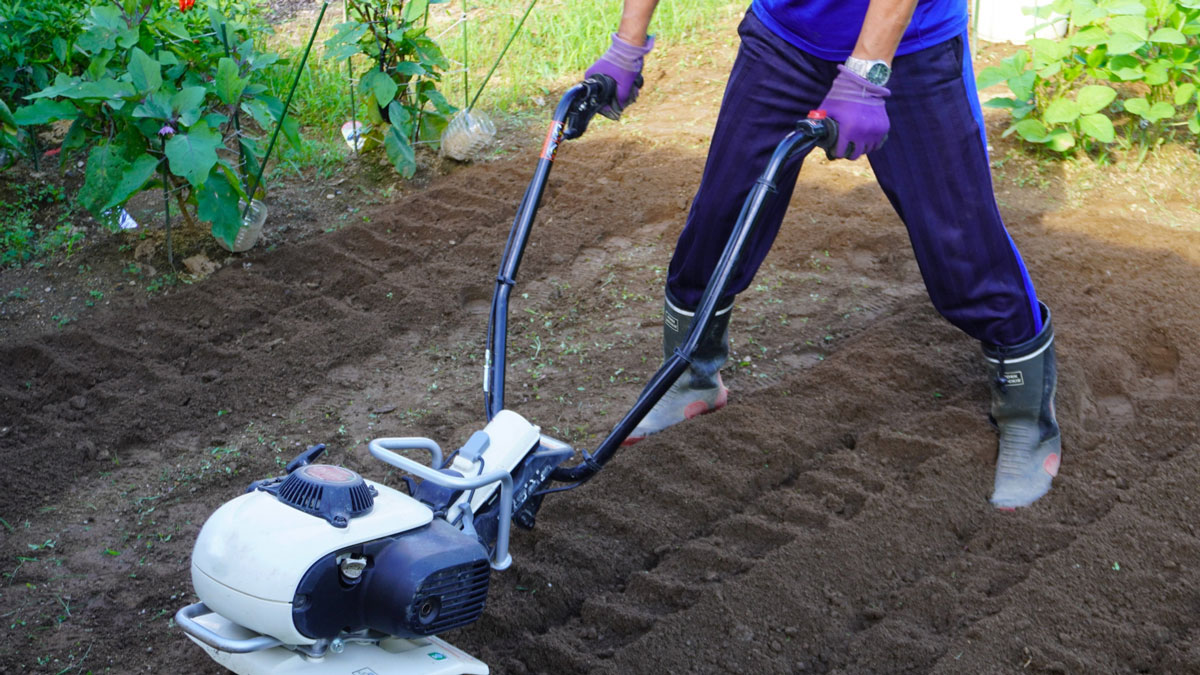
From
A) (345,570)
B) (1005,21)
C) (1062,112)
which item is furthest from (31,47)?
(1005,21)

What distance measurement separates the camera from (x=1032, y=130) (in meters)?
4.16

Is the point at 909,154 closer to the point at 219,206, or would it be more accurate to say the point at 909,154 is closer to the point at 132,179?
the point at 219,206

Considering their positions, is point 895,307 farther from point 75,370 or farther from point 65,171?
point 65,171

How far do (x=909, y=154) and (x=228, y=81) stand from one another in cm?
220

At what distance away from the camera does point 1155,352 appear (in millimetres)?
2949

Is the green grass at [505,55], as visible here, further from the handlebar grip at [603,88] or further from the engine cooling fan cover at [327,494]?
the engine cooling fan cover at [327,494]

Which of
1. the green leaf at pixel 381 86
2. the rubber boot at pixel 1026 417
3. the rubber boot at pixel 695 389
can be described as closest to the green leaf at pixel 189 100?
the green leaf at pixel 381 86

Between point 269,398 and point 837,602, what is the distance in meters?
1.70

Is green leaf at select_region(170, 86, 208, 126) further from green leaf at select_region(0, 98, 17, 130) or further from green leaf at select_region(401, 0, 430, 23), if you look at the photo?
green leaf at select_region(401, 0, 430, 23)

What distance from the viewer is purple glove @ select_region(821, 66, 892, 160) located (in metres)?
1.99

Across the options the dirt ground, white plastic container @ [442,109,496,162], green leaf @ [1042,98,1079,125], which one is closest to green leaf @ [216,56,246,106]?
the dirt ground

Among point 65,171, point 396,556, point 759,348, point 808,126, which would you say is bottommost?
point 759,348

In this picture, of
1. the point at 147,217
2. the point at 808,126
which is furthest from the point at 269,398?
the point at 808,126

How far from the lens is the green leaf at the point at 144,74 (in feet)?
10.4
